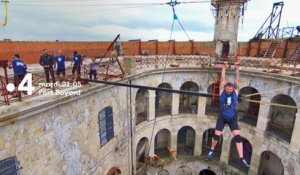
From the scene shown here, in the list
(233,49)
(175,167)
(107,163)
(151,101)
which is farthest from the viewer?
(233,49)

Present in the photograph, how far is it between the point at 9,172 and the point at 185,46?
23145 mm

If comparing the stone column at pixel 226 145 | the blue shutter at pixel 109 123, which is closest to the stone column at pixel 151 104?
the blue shutter at pixel 109 123

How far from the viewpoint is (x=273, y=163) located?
18.7m

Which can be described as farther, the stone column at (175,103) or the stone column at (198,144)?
the stone column at (198,144)

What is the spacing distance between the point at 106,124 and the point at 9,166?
5.76 metres

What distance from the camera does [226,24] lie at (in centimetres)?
2216

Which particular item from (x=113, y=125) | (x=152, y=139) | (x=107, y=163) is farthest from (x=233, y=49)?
(x=107, y=163)

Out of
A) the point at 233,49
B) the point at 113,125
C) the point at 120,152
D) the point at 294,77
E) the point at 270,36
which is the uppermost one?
the point at 270,36

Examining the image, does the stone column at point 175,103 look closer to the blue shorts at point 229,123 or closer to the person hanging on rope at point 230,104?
the blue shorts at point 229,123

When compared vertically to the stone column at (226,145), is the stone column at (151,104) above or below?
above

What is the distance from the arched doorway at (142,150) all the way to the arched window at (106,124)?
246 inches

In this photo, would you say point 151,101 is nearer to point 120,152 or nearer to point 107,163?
point 120,152

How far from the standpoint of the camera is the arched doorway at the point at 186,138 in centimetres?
2289

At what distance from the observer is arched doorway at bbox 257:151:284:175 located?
60.0 ft
